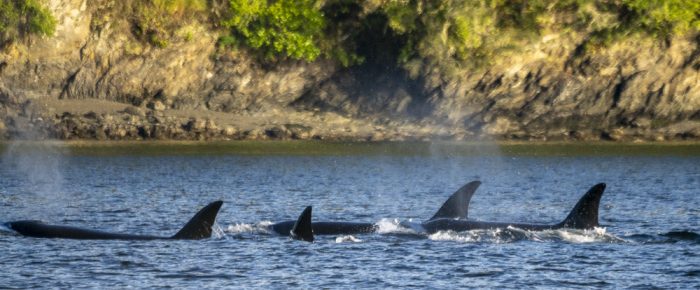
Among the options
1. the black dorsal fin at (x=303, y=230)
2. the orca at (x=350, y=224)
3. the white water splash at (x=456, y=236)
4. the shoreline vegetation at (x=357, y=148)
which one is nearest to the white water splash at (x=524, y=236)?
the white water splash at (x=456, y=236)

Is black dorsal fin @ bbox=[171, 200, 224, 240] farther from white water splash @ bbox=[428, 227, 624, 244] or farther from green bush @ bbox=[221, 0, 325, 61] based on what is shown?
green bush @ bbox=[221, 0, 325, 61]

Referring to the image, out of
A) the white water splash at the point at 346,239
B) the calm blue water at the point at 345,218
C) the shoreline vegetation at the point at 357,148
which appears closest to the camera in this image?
the calm blue water at the point at 345,218

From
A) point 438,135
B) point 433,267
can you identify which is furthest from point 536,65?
point 433,267

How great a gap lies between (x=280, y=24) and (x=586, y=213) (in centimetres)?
4557

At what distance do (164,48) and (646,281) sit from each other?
53.1 metres

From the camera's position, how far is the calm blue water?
26.5 m

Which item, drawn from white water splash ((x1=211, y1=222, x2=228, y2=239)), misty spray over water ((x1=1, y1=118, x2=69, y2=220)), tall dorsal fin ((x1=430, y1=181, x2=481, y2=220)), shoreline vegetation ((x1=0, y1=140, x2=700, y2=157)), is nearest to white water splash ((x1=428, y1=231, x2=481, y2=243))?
tall dorsal fin ((x1=430, y1=181, x2=481, y2=220))

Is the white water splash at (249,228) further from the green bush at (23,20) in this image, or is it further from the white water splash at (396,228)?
the green bush at (23,20)

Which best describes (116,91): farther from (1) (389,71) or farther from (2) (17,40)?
(1) (389,71)

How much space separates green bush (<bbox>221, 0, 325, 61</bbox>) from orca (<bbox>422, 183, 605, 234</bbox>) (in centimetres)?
4341

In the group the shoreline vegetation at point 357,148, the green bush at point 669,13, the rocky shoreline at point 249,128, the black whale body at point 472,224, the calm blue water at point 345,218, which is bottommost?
the calm blue water at point 345,218

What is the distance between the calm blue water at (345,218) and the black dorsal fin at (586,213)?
26cm

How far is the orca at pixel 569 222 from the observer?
1230 inches

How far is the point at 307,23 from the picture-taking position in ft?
249
